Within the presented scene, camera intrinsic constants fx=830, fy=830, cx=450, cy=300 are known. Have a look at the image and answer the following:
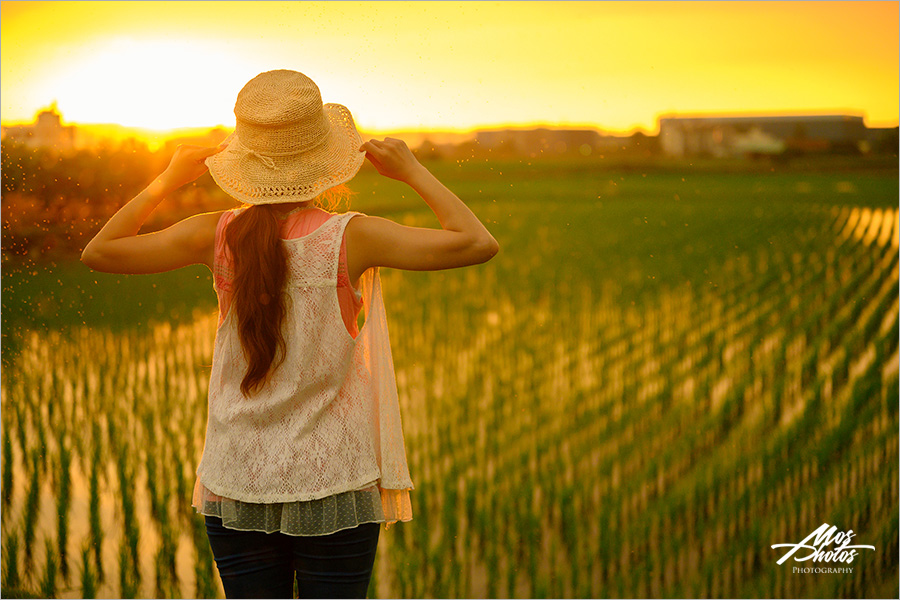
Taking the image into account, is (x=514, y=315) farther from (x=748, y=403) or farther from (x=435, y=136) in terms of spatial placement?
(x=435, y=136)

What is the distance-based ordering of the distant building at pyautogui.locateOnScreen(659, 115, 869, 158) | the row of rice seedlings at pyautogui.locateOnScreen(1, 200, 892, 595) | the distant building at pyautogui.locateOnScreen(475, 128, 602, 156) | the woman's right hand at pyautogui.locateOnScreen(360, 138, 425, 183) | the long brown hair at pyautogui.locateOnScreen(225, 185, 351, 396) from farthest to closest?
the distant building at pyautogui.locateOnScreen(659, 115, 869, 158) < the distant building at pyautogui.locateOnScreen(475, 128, 602, 156) < the row of rice seedlings at pyautogui.locateOnScreen(1, 200, 892, 595) < the woman's right hand at pyautogui.locateOnScreen(360, 138, 425, 183) < the long brown hair at pyautogui.locateOnScreen(225, 185, 351, 396)

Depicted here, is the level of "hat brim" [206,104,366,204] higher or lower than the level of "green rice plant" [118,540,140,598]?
higher

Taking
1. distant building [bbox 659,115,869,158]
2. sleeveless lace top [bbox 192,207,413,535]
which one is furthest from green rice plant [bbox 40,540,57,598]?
distant building [bbox 659,115,869,158]

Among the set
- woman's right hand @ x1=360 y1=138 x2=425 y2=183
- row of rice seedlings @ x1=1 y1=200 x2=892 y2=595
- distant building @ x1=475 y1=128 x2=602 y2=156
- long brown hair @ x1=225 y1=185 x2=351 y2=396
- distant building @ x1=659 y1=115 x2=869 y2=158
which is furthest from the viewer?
distant building @ x1=659 y1=115 x2=869 y2=158

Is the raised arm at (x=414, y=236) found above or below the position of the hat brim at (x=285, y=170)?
below

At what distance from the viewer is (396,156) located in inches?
51.4

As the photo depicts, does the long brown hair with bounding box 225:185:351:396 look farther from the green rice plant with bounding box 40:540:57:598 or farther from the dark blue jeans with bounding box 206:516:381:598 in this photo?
the green rice plant with bounding box 40:540:57:598

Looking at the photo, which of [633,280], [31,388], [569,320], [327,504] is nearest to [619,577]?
[327,504]

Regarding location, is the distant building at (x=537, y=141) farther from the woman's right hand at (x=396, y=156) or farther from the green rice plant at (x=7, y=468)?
the green rice plant at (x=7, y=468)

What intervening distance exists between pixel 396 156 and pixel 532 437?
234 cm

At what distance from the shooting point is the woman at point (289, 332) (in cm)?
122

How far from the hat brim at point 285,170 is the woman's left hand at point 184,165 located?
2cm

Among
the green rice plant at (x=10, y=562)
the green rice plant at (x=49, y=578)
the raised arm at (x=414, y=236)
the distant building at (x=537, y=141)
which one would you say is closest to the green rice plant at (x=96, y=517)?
the green rice plant at (x=49, y=578)

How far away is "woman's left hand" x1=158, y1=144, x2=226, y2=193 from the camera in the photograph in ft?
4.38
